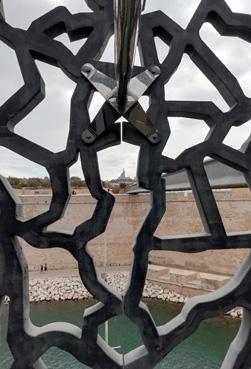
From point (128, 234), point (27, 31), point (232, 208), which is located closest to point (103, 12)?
point (27, 31)

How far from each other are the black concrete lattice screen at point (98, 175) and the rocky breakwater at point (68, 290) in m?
7.43

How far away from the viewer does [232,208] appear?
31.6ft

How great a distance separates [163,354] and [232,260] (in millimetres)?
7987

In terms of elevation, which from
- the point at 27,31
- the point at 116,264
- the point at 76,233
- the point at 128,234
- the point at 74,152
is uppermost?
the point at 27,31

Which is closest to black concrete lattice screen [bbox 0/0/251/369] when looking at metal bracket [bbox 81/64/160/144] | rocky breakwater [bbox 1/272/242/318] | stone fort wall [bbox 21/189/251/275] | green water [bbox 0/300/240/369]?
metal bracket [bbox 81/64/160/144]

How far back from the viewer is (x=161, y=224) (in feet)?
38.0

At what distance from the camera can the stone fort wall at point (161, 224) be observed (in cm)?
949

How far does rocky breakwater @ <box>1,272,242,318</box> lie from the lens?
367 inches

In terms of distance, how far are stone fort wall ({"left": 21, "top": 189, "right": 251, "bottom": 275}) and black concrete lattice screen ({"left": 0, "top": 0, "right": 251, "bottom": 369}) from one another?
283 inches

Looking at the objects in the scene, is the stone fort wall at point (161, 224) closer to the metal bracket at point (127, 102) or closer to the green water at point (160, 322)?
the green water at point (160, 322)

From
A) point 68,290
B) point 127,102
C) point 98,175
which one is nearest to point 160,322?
point 68,290

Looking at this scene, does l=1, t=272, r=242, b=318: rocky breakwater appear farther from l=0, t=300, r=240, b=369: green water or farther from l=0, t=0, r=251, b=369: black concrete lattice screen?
l=0, t=0, r=251, b=369: black concrete lattice screen

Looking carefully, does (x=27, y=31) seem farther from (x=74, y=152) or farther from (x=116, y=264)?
(x=116, y=264)

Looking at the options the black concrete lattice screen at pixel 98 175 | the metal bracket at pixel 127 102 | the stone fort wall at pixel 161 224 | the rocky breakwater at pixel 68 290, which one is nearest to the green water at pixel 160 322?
the rocky breakwater at pixel 68 290
